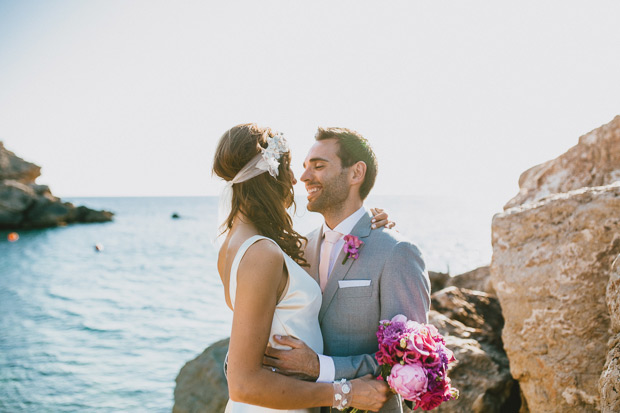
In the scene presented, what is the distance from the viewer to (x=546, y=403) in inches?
135

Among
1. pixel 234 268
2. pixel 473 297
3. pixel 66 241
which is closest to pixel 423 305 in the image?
pixel 234 268

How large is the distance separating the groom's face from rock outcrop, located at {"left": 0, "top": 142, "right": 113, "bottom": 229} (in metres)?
54.7

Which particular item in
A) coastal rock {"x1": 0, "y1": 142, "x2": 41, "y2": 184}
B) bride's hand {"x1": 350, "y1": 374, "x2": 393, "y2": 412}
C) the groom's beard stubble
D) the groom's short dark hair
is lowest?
bride's hand {"x1": 350, "y1": 374, "x2": 393, "y2": 412}

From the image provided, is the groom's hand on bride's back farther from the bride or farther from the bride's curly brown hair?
the bride's curly brown hair

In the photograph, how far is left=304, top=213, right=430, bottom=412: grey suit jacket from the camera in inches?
107

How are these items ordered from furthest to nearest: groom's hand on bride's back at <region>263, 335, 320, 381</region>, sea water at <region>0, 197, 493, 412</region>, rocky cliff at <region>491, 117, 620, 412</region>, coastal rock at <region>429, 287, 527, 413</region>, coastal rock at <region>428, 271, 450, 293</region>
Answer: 1. sea water at <region>0, 197, 493, 412</region>
2. coastal rock at <region>428, 271, 450, 293</region>
3. coastal rock at <region>429, 287, 527, 413</region>
4. rocky cliff at <region>491, 117, 620, 412</region>
5. groom's hand on bride's back at <region>263, 335, 320, 381</region>

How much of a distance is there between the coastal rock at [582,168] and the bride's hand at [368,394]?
3200 millimetres

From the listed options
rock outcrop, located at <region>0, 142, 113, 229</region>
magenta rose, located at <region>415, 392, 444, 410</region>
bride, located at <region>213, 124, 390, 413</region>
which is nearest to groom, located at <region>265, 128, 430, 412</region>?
bride, located at <region>213, 124, 390, 413</region>

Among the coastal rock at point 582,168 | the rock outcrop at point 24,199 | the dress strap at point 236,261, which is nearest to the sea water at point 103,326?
the dress strap at point 236,261

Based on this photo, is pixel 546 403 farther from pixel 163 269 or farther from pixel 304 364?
pixel 163 269

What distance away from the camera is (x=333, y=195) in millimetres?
3463

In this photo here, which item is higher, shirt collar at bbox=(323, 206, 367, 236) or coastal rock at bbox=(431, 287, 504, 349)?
shirt collar at bbox=(323, 206, 367, 236)

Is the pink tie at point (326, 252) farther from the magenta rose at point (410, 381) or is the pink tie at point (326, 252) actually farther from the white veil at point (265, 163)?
A: the magenta rose at point (410, 381)

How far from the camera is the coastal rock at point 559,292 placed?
3197 mm
